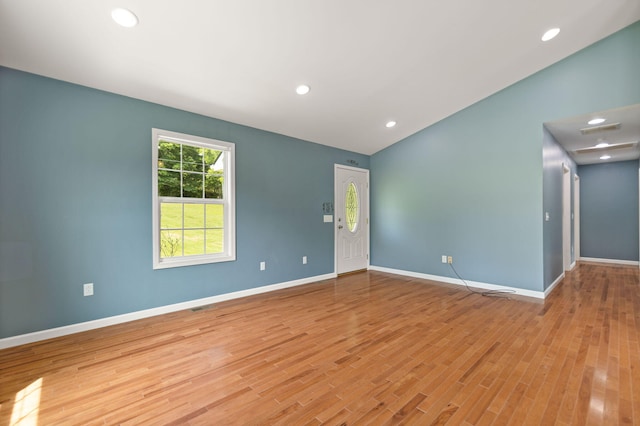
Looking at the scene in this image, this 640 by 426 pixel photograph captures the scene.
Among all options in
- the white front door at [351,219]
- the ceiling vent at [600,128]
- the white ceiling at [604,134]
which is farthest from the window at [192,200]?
the ceiling vent at [600,128]

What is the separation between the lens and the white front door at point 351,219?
549cm

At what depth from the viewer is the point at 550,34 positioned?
3.15 metres

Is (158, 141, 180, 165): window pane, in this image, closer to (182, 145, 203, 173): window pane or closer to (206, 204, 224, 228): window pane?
(182, 145, 203, 173): window pane

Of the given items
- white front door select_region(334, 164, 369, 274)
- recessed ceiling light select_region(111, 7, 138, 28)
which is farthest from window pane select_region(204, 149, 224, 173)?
white front door select_region(334, 164, 369, 274)

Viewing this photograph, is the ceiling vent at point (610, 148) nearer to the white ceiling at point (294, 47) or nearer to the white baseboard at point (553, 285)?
the white baseboard at point (553, 285)

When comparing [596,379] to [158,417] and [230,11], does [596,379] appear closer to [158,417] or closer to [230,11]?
[158,417]

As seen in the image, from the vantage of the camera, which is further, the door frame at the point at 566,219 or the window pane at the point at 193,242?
the door frame at the point at 566,219

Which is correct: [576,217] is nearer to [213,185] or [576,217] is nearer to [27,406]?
[213,185]

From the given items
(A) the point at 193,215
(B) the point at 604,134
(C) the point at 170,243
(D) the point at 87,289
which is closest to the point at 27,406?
(D) the point at 87,289

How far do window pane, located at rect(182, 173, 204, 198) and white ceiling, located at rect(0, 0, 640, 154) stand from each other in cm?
85

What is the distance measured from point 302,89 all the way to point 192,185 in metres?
1.88

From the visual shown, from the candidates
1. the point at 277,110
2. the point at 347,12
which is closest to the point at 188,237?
the point at 277,110

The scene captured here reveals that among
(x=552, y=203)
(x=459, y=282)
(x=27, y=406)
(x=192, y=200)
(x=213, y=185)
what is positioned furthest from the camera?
(x=459, y=282)

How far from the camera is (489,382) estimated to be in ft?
6.56
